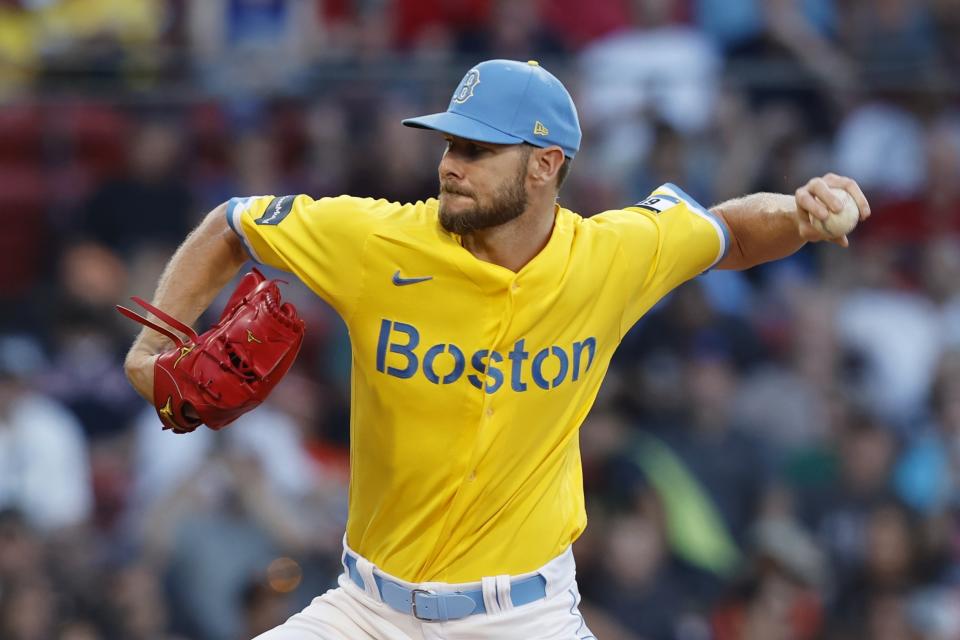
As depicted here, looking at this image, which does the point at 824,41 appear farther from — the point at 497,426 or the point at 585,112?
the point at 497,426

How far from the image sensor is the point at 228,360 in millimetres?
4703

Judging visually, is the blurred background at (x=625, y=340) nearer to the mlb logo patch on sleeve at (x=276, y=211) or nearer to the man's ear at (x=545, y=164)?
the mlb logo patch on sleeve at (x=276, y=211)

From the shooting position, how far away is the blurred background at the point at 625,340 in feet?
28.6

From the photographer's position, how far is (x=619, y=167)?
10.2 m

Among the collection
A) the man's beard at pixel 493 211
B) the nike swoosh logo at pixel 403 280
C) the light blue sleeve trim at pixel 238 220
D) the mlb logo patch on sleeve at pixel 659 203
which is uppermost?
the man's beard at pixel 493 211

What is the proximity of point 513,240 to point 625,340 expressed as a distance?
16.1ft

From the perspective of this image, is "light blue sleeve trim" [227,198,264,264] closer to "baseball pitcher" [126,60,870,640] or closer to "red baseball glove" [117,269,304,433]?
"baseball pitcher" [126,60,870,640]

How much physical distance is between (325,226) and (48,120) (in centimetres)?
537

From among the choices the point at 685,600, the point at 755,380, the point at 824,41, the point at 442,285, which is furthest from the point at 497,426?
the point at 824,41

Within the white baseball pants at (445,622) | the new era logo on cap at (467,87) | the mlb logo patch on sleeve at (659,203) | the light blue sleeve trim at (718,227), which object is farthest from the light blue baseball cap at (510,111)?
the white baseball pants at (445,622)

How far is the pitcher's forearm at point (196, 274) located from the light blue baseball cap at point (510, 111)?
0.69 meters

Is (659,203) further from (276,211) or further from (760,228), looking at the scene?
(276,211)

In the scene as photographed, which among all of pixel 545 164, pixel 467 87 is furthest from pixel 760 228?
pixel 467 87

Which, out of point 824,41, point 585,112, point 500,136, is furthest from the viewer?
point 824,41
